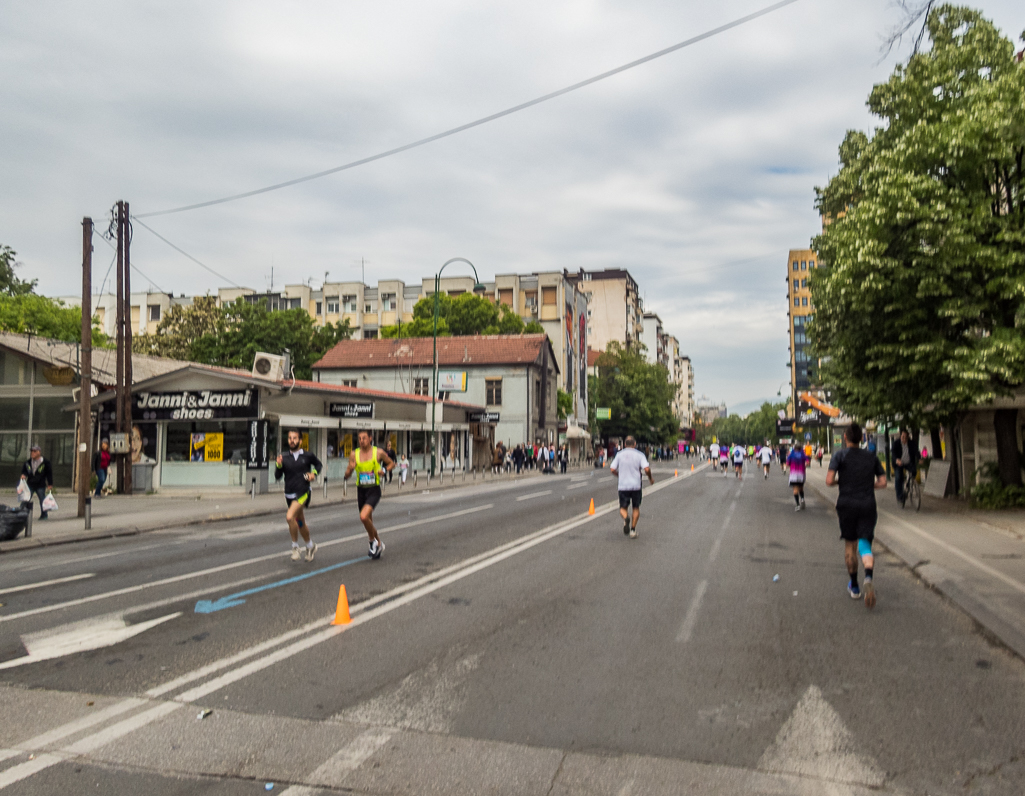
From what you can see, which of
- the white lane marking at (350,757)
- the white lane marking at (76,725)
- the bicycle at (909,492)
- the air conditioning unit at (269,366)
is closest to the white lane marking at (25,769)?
the white lane marking at (76,725)

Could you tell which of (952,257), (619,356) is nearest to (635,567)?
(952,257)

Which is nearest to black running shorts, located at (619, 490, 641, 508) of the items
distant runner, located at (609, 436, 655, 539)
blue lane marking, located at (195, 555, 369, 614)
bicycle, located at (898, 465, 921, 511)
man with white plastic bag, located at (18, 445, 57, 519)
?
distant runner, located at (609, 436, 655, 539)

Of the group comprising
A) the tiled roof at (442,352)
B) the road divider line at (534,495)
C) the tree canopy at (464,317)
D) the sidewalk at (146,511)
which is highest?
the tree canopy at (464,317)

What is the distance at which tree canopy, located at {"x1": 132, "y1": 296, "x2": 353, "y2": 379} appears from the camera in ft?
191

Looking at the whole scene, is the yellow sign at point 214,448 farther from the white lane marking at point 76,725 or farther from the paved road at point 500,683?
the white lane marking at point 76,725

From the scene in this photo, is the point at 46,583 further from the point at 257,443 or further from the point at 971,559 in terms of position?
the point at 257,443

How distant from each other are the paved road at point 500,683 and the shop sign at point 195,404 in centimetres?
1687

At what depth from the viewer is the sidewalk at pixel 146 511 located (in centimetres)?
1516

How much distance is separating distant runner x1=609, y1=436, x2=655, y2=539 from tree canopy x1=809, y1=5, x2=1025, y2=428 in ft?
19.8

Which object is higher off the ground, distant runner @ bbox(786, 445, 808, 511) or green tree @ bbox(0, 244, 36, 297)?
green tree @ bbox(0, 244, 36, 297)

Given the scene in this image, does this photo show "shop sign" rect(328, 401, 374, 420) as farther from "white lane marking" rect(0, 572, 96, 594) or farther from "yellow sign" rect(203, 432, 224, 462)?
"white lane marking" rect(0, 572, 96, 594)

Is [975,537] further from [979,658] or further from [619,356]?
[619,356]

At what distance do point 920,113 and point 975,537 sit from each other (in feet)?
32.7

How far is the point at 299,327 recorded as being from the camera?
208 feet
